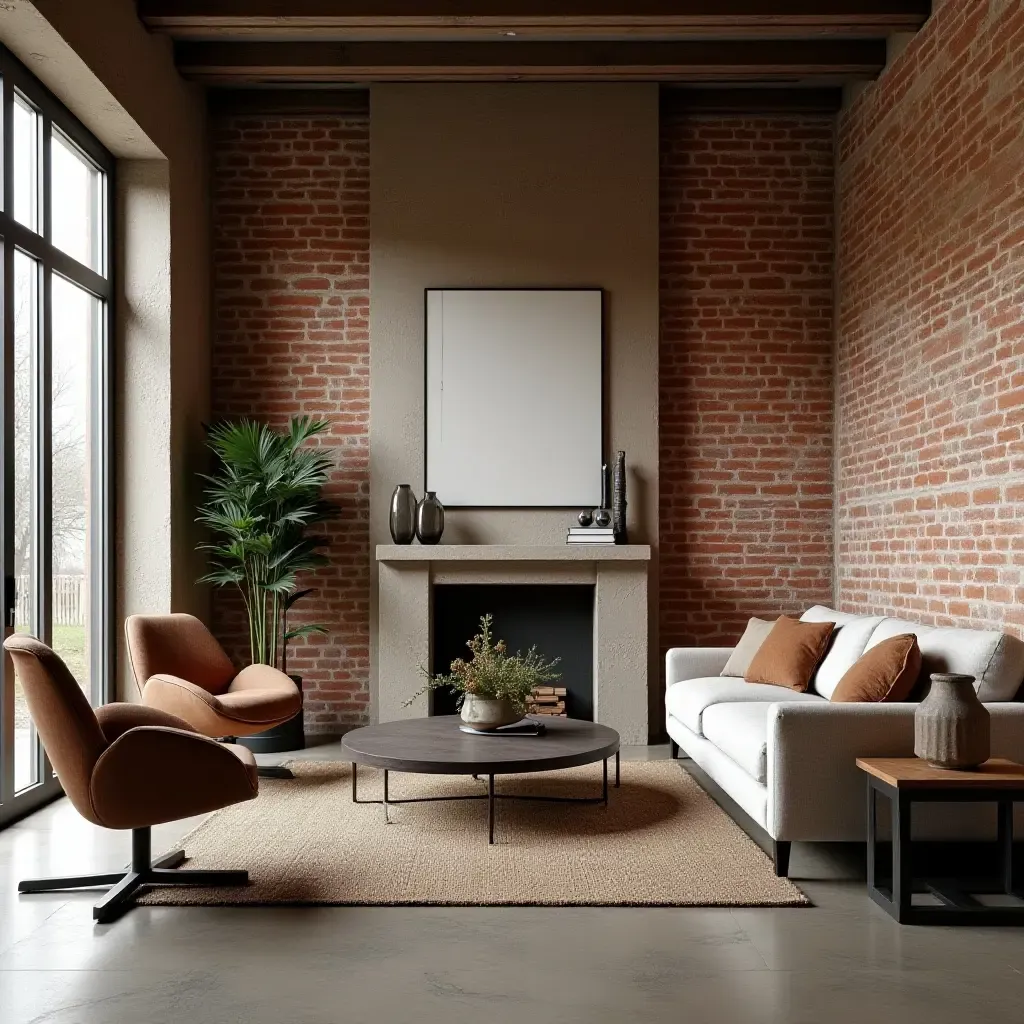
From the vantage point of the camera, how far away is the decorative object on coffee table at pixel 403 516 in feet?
21.8

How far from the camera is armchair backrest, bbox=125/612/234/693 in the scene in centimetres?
520

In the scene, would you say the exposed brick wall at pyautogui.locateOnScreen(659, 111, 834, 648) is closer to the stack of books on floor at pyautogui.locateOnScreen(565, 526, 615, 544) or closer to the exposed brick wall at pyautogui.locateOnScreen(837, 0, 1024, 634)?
the exposed brick wall at pyautogui.locateOnScreen(837, 0, 1024, 634)

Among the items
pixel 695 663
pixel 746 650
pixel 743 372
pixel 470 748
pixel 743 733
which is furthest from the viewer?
pixel 743 372

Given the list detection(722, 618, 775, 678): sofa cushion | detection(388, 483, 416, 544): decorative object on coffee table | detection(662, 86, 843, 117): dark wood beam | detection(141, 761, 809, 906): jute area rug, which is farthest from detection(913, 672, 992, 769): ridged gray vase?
detection(662, 86, 843, 117): dark wood beam

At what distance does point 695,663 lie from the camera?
6.00m

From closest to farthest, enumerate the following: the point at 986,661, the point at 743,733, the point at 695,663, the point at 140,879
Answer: the point at 140,879, the point at 986,661, the point at 743,733, the point at 695,663

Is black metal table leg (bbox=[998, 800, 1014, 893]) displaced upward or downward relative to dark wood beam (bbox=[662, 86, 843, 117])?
downward

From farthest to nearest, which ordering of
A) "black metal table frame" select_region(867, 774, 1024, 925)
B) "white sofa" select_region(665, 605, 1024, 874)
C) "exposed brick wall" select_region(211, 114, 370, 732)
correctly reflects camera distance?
"exposed brick wall" select_region(211, 114, 370, 732), "white sofa" select_region(665, 605, 1024, 874), "black metal table frame" select_region(867, 774, 1024, 925)

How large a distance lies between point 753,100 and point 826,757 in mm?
4745

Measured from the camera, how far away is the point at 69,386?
5.48 m

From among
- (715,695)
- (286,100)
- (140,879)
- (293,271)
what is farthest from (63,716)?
(286,100)

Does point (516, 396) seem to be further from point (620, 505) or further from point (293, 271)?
point (293, 271)

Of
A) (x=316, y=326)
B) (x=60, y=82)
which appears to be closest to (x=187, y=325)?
(x=316, y=326)

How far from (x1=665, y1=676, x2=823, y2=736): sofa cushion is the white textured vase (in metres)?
1.00
